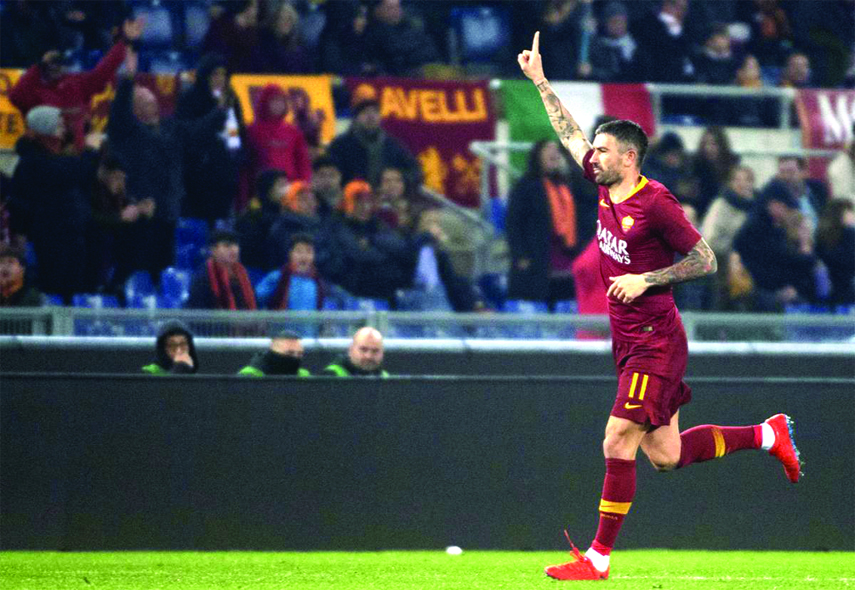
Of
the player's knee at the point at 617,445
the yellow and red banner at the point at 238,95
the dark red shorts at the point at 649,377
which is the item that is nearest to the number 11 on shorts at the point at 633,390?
the dark red shorts at the point at 649,377

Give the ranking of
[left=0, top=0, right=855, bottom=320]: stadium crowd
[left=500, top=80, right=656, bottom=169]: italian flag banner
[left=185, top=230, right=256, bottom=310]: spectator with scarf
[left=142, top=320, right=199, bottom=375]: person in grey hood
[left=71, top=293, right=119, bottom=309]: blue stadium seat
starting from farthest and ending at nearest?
[left=500, top=80, right=656, bottom=169]: italian flag banner < [left=0, top=0, right=855, bottom=320]: stadium crowd < [left=71, top=293, right=119, bottom=309]: blue stadium seat < [left=185, top=230, right=256, bottom=310]: spectator with scarf < [left=142, top=320, right=199, bottom=375]: person in grey hood

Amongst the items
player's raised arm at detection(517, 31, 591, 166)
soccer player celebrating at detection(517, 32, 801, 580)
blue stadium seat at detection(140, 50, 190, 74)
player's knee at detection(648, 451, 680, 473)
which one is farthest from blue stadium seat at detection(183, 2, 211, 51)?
player's knee at detection(648, 451, 680, 473)

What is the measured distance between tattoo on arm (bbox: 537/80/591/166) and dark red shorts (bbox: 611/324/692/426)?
90 centimetres

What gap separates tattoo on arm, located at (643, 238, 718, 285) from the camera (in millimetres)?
6465

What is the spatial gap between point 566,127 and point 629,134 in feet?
1.75

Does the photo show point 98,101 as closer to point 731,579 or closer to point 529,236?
point 529,236

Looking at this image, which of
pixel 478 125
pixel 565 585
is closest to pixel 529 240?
pixel 478 125

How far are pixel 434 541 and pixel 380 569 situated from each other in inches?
46.6

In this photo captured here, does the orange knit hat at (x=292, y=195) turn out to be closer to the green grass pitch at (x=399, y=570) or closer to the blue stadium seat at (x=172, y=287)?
the blue stadium seat at (x=172, y=287)

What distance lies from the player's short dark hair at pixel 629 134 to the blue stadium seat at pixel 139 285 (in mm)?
5861

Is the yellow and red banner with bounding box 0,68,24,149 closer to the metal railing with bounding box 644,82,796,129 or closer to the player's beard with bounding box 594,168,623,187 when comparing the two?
the metal railing with bounding box 644,82,796,129

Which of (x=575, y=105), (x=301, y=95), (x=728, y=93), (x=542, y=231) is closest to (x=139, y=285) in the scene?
(x=301, y=95)

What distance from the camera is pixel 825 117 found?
15070 millimetres

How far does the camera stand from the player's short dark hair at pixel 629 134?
664cm
